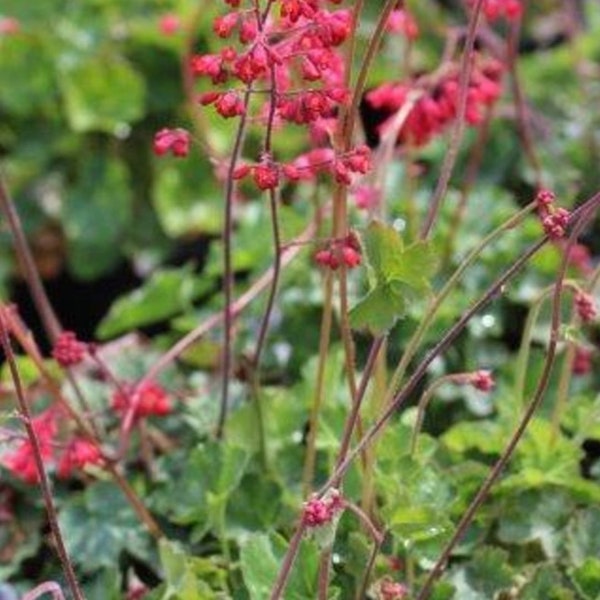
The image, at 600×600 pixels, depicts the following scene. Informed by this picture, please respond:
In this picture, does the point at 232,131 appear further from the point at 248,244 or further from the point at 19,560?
the point at 19,560

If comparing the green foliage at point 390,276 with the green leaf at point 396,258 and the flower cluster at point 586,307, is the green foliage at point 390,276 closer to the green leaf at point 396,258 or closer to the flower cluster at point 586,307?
the green leaf at point 396,258

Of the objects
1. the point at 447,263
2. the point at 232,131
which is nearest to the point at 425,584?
the point at 447,263

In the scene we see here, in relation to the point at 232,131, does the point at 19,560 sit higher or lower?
lower

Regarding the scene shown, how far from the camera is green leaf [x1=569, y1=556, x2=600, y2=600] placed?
6.15 ft

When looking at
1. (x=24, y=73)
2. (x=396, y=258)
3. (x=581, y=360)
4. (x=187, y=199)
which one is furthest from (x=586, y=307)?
(x=24, y=73)

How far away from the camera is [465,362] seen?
252 cm

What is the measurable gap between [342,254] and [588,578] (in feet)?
1.68

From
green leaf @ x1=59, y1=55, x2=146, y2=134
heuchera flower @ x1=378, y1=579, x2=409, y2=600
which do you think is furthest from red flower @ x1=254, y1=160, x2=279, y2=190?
green leaf @ x1=59, y1=55, x2=146, y2=134

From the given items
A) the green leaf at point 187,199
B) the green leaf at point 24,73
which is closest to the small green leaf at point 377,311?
the green leaf at point 187,199

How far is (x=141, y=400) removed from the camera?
2195 mm

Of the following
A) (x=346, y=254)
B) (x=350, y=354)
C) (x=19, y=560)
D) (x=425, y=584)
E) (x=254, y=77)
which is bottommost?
(x=19, y=560)

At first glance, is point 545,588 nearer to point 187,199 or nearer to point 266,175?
point 266,175

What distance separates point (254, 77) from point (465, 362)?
1113mm

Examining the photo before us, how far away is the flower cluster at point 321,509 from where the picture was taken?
149 centimetres
